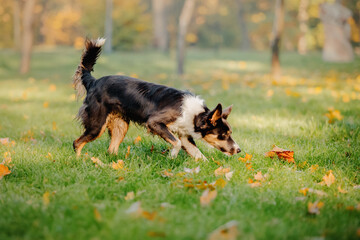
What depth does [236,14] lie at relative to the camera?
48312 mm

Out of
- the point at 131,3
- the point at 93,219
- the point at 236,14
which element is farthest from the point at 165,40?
the point at 93,219

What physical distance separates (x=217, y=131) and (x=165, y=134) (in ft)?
→ 2.20

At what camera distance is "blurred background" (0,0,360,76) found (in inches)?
639

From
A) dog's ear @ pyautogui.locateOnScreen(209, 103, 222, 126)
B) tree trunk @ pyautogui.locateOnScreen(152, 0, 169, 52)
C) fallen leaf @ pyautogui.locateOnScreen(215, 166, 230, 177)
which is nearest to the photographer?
fallen leaf @ pyautogui.locateOnScreen(215, 166, 230, 177)

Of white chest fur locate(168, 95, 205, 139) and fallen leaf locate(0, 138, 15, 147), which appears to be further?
fallen leaf locate(0, 138, 15, 147)

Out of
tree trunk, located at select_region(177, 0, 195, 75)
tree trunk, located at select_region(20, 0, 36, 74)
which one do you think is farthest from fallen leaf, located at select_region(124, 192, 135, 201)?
tree trunk, located at select_region(20, 0, 36, 74)

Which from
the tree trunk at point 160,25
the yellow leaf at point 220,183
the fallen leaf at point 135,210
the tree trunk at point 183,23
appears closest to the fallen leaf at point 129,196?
the fallen leaf at point 135,210

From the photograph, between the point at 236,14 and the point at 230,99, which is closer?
the point at 230,99

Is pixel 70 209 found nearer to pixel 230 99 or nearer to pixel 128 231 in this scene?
pixel 128 231

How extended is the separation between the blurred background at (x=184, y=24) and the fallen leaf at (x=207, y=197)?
10099 mm

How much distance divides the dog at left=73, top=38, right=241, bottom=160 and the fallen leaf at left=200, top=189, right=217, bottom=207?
1140 millimetres

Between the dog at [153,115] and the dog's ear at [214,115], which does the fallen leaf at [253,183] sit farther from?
the dog's ear at [214,115]

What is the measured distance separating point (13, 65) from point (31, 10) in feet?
18.4

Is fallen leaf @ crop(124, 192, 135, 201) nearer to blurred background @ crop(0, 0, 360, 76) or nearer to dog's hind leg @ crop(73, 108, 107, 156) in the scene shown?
dog's hind leg @ crop(73, 108, 107, 156)
